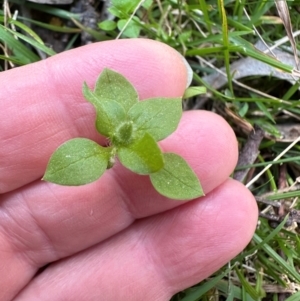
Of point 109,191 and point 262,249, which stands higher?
point 109,191

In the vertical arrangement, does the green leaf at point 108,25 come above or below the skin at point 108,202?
above

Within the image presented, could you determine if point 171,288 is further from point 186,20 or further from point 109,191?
point 186,20

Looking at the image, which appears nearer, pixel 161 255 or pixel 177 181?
pixel 177 181

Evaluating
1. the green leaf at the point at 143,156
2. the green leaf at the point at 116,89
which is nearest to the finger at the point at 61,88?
the green leaf at the point at 116,89

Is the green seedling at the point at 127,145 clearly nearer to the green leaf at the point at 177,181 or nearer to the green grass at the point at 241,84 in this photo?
the green leaf at the point at 177,181

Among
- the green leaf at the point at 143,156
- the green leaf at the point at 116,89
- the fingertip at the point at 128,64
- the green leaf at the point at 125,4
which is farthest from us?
the green leaf at the point at 125,4

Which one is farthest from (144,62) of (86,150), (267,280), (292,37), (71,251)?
(267,280)

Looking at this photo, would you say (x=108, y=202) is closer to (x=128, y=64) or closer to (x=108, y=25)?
(x=128, y=64)

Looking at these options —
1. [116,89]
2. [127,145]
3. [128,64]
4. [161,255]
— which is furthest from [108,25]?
[161,255]
